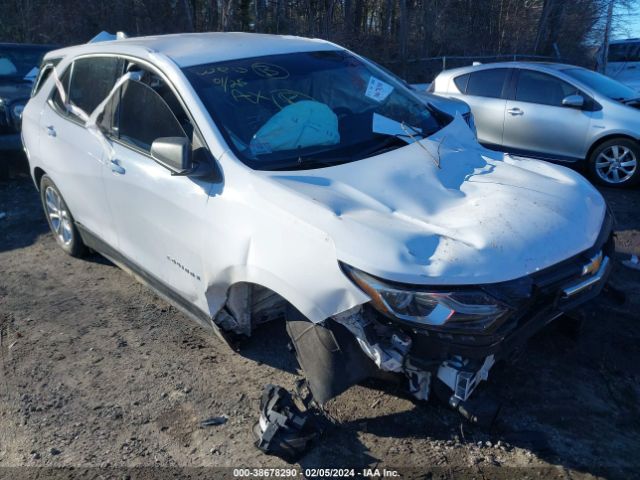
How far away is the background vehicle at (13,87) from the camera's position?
25.1 feet

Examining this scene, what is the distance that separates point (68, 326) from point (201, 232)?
166 cm

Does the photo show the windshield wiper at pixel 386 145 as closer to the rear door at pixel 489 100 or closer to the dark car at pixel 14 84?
the rear door at pixel 489 100

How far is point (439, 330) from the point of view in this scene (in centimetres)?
246

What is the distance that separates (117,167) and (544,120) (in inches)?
228

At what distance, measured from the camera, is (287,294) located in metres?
2.73

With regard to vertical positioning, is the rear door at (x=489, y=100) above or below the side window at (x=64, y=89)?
below

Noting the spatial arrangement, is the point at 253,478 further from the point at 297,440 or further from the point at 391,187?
the point at 391,187

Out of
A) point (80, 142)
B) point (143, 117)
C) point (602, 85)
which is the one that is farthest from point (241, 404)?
point (602, 85)

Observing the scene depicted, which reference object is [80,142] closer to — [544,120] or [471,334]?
[471,334]

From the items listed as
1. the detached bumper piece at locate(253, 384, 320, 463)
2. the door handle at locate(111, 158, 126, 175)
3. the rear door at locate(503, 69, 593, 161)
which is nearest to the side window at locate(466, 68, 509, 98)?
the rear door at locate(503, 69, 593, 161)

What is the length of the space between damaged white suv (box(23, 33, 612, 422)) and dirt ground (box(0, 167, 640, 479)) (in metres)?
0.27

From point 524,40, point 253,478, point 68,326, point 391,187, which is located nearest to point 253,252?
point 391,187

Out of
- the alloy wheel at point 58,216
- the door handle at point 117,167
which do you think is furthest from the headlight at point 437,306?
the alloy wheel at point 58,216

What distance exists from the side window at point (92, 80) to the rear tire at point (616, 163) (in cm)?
584
